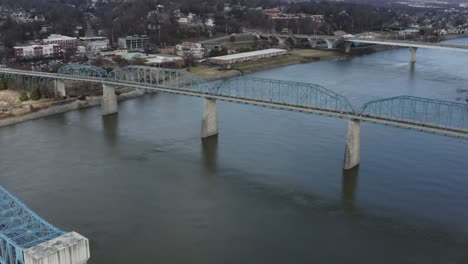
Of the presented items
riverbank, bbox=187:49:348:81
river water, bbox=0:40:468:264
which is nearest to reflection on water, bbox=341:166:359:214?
river water, bbox=0:40:468:264

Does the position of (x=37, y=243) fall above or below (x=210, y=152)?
above

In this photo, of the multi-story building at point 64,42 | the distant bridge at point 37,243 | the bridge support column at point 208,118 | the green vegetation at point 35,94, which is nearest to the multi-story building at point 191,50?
the multi-story building at point 64,42

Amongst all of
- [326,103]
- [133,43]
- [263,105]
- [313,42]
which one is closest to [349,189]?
[326,103]

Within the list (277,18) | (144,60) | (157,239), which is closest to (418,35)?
(277,18)

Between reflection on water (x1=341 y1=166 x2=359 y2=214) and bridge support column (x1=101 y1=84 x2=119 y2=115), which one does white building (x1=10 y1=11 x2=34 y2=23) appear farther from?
reflection on water (x1=341 y1=166 x2=359 y2=214)

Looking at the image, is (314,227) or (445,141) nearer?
(314,227)

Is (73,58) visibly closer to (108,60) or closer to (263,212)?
(108,60)

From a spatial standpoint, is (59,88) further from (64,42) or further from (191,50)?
(191,50)
